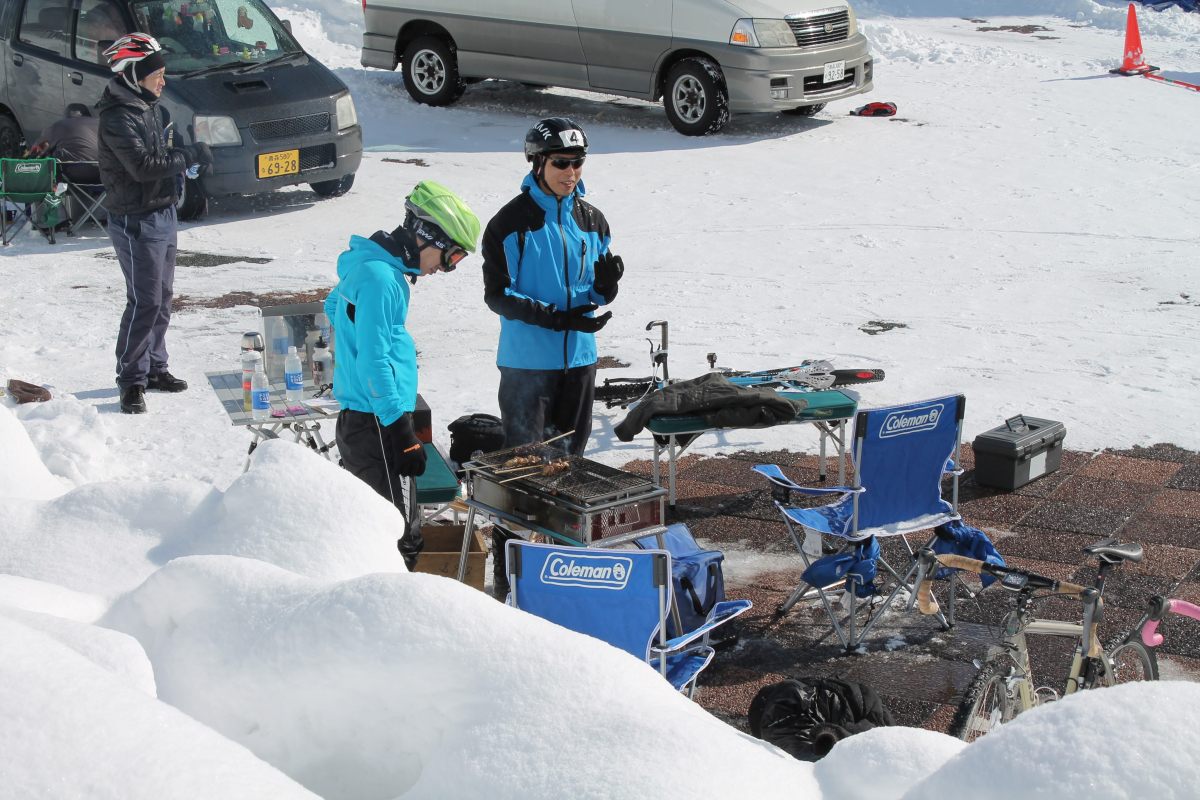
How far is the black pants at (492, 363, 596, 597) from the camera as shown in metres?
5.44

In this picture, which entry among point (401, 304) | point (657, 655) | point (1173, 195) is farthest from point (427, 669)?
point (1173, 195)

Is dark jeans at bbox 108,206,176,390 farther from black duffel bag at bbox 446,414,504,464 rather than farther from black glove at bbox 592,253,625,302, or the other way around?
black glove at bbox 592,253,625,302

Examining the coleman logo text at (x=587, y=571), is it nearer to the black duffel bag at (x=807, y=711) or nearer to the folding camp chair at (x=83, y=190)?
the black duffel bag at (x=807, y=711)

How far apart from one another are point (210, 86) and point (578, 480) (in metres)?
7.76

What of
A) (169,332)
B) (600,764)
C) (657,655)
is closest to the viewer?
(600,764)

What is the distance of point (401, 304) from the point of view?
448 cm

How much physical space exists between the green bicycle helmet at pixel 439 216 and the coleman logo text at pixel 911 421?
1.94 meters

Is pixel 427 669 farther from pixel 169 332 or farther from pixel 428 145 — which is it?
pixel 428 145

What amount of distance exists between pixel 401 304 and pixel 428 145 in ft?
31.9

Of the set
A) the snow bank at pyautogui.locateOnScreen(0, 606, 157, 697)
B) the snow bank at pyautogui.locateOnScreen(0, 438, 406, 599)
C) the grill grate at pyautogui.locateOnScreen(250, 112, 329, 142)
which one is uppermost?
the grill grate at pyautogui.locateOnScreen(250, 112, 329, 142)

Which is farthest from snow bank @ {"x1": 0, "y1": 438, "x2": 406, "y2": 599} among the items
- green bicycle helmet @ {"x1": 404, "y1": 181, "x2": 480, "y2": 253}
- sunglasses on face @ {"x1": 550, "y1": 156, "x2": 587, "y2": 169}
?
sunglasses on face @ {"x1": 550, "y1": 156, "x2": 587, "y2": 169}

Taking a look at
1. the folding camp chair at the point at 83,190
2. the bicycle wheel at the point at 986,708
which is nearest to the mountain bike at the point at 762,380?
the bicycle wheel at the point at 986,708

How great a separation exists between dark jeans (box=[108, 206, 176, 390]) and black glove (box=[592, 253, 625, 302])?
2.97 m

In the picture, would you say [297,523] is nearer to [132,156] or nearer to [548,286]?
[548,286]
